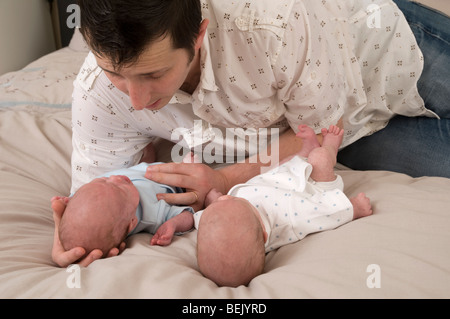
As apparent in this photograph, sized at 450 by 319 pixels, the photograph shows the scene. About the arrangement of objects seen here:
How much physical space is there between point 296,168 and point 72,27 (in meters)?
2.62

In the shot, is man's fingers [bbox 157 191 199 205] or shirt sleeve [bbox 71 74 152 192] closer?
man's fingers [bbox 157 191 199 205]

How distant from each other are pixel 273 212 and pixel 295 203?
62 millimetres

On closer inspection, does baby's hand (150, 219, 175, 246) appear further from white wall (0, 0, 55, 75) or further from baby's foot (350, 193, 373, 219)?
white wall (0, 0, 55, 75)

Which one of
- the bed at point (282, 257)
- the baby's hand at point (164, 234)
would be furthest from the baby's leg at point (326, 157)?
the baby's hand at point (164, 234)

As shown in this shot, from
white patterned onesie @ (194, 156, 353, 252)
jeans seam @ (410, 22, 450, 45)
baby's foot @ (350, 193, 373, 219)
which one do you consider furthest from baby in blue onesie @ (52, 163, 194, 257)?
jeans seam @ (410, 22, 450, 45)

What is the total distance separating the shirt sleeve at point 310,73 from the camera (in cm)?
112

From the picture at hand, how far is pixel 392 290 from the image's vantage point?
29.5 inches

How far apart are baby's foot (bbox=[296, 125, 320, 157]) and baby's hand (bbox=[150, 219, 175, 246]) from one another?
0.47m

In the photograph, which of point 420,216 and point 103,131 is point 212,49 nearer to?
point 103,131

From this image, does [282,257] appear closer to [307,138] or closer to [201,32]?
[307,138]

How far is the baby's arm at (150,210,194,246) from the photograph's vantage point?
105cm

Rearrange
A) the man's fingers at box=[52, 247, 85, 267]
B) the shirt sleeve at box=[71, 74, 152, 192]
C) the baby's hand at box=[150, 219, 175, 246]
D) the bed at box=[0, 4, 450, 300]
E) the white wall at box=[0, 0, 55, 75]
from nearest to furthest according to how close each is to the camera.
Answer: the bed at box=[0, 4, 450, 300], the man's fingers at box=[52, 247, 85, 267], the baby's hand at box=[150, 219, 175, 246], the shirt sleeve at box=[71, 74, 152, 192], the white wall at box=[0, 0, 55, 75]

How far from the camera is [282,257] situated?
1015mm
